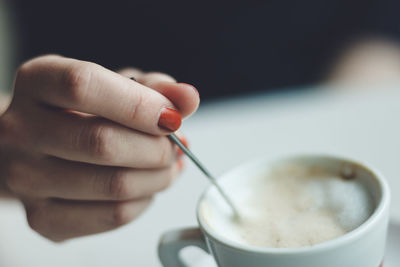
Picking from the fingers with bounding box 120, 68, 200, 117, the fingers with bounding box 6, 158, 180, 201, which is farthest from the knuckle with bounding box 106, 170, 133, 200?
the fingers with bounding box 120, 68, 200, 117

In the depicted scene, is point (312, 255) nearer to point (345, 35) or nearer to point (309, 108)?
point (309, 108)

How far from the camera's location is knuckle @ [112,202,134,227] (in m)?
0.41

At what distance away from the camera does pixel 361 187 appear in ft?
1.22

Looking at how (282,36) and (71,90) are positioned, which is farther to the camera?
(282,36)

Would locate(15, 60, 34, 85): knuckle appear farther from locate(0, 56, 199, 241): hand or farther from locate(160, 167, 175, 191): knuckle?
locate(160, 167, 175, 191): knuckle

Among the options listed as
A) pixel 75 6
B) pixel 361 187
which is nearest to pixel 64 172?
pixel 361 187

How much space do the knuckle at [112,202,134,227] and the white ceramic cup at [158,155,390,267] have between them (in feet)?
0.26

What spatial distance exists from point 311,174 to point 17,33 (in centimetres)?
103

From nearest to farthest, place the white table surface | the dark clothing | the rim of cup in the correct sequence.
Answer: the rim of cup < the white table surface < the dark clothing

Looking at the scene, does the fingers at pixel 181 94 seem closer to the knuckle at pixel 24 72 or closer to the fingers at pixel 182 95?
the fingers at pixel 182 95

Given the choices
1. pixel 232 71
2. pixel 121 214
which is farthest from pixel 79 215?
pixel 232 71

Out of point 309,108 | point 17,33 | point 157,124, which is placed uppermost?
point 157,124

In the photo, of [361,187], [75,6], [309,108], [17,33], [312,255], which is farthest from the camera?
[17,33]

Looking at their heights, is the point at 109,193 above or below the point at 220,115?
above
